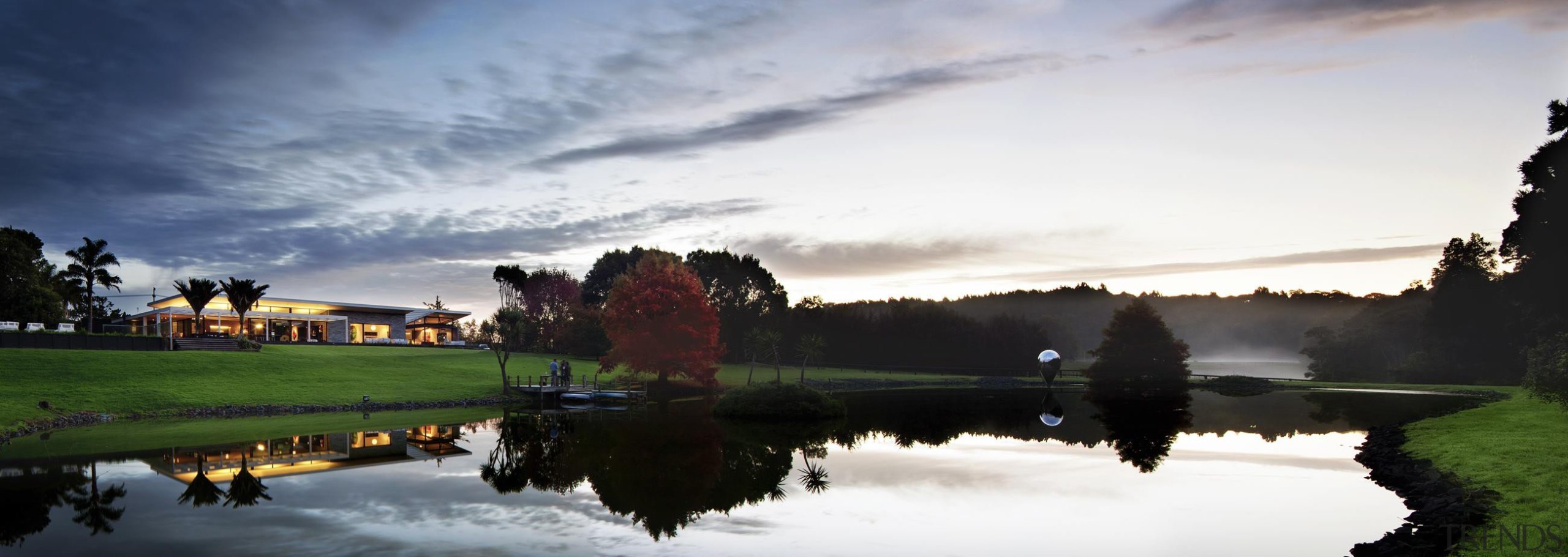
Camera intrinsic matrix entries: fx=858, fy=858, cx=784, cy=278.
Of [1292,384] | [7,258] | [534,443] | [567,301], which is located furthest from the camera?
[567,301]

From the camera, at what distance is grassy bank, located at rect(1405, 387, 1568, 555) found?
582 inches

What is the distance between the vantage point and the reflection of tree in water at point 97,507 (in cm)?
1662

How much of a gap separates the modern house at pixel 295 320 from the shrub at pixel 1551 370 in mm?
88206

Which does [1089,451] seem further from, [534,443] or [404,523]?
[404,523]

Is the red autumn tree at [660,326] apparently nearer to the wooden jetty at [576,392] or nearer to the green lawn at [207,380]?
the wooden jetty at [576,392]

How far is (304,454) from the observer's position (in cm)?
2692

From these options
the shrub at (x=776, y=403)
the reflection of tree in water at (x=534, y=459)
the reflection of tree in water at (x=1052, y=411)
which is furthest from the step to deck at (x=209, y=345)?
the reflection of tree in water at (x=1052, y=411)

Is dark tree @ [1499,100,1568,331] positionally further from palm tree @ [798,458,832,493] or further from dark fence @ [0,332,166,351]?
dark fence @ [0,332,166,351]

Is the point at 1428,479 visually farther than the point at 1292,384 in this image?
No

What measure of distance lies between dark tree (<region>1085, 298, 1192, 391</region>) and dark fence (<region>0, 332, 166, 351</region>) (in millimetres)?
73435

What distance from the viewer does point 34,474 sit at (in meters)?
22.7

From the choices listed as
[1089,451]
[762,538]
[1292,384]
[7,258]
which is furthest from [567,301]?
[762,538]

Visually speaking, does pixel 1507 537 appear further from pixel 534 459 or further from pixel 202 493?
pixel 202 493

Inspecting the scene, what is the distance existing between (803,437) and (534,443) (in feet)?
32.6
